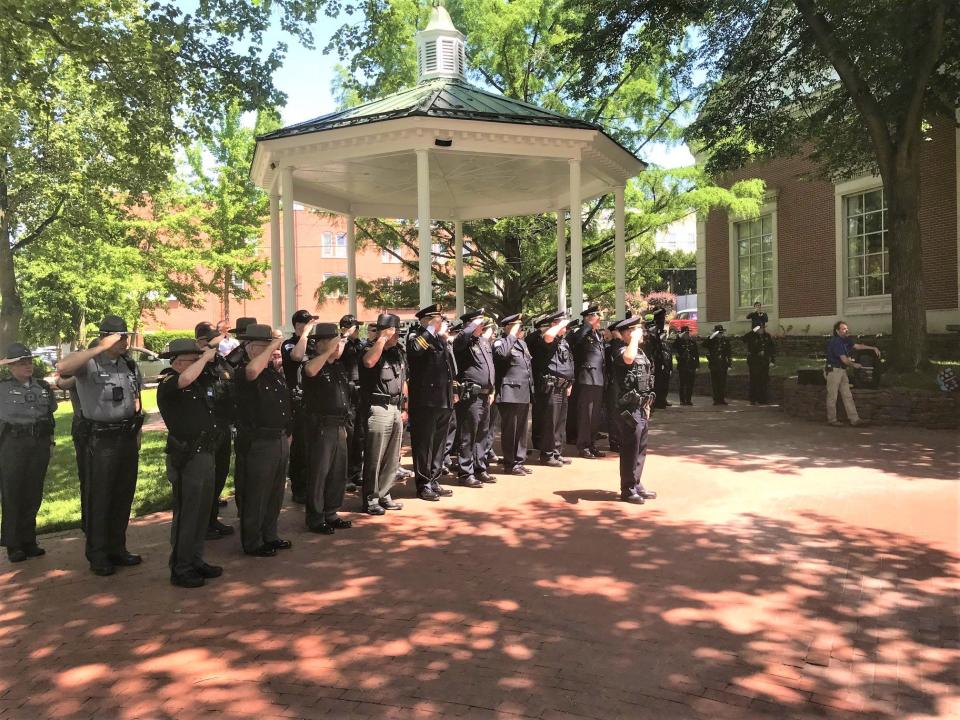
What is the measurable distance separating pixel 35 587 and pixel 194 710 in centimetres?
258

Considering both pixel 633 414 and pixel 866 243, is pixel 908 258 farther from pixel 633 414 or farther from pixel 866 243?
pixel 633 414

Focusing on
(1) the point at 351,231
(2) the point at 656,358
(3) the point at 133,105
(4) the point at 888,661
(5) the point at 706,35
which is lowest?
(4) the point at 888,661

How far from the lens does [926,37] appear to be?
41.0 ft

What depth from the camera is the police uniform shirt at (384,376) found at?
23.2 ft

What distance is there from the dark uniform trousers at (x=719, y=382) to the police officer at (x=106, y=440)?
42.5 feet

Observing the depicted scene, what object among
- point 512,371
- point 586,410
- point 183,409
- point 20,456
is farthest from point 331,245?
point 183,409

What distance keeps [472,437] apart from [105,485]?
13.2 ft

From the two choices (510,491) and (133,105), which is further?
(133,105)

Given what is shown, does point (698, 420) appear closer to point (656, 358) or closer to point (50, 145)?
point (656, 358)

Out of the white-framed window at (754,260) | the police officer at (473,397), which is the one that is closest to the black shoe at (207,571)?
the police officer at (473,397)

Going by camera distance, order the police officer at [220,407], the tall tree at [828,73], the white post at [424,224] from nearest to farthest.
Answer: the police officer at [220,407] → the white post at [424,224] → the tall tree at [828,73]

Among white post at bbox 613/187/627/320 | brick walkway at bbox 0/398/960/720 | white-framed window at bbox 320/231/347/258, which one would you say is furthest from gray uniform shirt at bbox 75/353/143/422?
white-framed window at bbox 320/231/347/258

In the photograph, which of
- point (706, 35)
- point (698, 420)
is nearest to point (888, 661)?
point (698, 420)

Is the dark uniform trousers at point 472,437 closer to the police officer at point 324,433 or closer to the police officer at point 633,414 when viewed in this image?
the police officer at point 633,414
